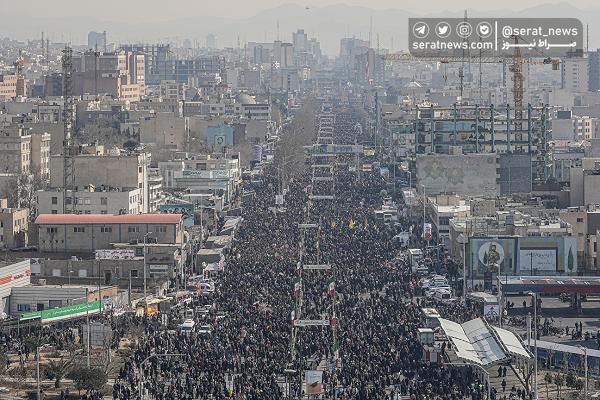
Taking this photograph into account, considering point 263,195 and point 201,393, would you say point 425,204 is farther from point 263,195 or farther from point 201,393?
point 201,393

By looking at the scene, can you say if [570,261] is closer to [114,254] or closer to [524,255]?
[524,255]

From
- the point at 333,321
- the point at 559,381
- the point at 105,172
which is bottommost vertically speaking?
the point at 559,381

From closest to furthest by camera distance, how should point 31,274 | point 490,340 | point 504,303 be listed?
point 490,340 → point 504,303 → point 31,274

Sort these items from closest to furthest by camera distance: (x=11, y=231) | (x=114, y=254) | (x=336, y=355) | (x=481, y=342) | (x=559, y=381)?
(x=559, y=381), (x=481, y=342), (x=336, y=355), (x=114, y=254), (x=11, y=231)

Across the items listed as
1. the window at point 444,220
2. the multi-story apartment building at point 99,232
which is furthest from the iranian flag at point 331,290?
the window at point 444,220

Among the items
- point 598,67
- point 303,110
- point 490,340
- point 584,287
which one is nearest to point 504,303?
point 584,287

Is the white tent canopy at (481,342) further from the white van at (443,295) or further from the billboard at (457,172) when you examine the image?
the billboard at (457,172)

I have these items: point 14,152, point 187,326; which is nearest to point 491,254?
point 187,326

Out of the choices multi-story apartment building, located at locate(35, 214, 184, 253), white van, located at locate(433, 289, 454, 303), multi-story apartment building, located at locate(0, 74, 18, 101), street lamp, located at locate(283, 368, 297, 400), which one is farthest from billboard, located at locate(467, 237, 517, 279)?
multi-story apartment building, located at locate(0, 74, 18, 101)
